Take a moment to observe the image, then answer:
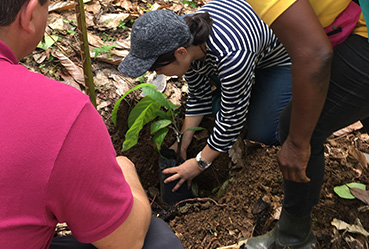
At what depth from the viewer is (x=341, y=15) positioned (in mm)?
1392

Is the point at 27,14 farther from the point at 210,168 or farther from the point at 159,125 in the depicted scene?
the point at 210,168

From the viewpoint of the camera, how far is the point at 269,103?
9.20 feet

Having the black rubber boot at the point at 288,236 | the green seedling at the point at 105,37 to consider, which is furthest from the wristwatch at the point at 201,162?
the green seedling at the point at 105,37

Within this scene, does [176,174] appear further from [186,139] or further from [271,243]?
[271,243]

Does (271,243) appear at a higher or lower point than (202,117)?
lower

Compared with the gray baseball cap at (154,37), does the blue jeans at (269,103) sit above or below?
below

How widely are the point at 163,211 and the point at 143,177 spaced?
1.21 ft

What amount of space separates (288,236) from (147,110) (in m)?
1.19

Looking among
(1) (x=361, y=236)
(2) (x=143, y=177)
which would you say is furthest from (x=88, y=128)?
(2) (x=143, y=177)

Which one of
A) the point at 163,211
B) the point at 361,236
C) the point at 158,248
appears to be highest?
the point at 158,248

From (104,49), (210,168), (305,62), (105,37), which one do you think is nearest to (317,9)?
(305,62)

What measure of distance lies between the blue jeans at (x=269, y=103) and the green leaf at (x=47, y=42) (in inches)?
53.6

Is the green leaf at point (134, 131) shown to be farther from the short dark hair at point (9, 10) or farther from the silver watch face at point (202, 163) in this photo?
the short dark hair at point (9, 10)

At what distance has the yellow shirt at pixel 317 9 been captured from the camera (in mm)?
1222
